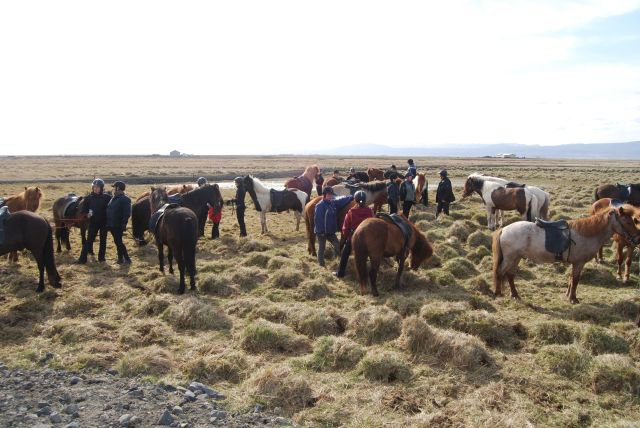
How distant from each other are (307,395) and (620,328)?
4.93m

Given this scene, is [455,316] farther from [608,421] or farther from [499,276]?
[608,421]

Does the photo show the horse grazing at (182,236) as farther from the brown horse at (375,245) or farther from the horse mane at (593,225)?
the horse mane at (593,225)

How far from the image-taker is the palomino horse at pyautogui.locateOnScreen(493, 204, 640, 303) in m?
7.90

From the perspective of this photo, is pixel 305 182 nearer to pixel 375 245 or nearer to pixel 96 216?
pixel 96 216

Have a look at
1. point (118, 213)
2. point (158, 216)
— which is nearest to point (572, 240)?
point (158, 216)

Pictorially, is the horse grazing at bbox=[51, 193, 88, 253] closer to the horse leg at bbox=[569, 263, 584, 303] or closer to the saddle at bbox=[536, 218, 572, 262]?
the saddle at bbox=[536, 218, 572, 262]

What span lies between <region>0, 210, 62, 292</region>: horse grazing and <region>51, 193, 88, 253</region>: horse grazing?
9.79 ft

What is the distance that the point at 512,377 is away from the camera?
5.52 m

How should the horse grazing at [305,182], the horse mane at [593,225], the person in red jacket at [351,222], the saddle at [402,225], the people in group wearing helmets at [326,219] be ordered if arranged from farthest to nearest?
the horse grazing at [305,182] → the people in group wearing helmets at [326,219] → the person in red jacket at [351,222] → the saddle at [402,225] → the horse mane at [593,225]

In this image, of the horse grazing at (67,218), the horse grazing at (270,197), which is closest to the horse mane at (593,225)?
the horse grazing at (270,197)

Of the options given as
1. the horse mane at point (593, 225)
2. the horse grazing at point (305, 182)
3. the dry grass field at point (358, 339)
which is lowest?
the dry grass field at point (358, 339)

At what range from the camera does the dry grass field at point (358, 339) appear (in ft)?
16.5

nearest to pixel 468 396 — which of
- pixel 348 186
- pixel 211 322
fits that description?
pixel 211 322

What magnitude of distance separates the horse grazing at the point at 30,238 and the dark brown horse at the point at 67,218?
9.79ft
